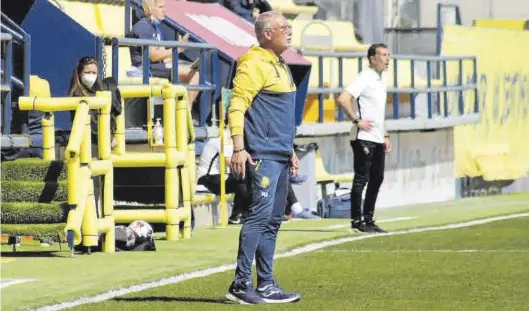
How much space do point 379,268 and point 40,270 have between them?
2520mm

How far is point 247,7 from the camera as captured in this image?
83.8 feet

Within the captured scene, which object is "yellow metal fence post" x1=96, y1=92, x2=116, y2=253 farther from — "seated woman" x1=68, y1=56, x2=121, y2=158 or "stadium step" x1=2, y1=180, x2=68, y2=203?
"stadium step" x1=2, y1=180, x2=68, y2=203

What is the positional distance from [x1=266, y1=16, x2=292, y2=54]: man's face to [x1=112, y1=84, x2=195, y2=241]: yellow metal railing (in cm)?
533

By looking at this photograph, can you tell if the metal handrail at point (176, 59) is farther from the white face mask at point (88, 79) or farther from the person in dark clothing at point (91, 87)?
the white face mask at point (88, 79)

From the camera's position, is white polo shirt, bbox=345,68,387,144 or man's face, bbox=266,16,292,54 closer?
man's face, bbox=266,16,292,54

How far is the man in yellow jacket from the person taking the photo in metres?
11.5

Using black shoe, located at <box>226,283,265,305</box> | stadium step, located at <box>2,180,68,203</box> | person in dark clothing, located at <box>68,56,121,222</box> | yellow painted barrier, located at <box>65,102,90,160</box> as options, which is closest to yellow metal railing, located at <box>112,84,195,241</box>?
person in dark clothing, located at <box>68,56,121,222</box>

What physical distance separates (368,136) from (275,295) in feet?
21.3

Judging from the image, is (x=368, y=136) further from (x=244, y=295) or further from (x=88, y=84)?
(x=244, y=295)

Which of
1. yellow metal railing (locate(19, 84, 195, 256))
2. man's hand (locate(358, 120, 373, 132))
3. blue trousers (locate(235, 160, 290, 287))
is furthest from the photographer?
man's hand (locate(358, 120, 373, 132))

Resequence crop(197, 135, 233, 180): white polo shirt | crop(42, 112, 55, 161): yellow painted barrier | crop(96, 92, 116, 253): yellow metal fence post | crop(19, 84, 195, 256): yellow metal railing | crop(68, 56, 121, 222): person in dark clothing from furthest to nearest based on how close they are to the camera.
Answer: crop(197, 135, 233, 180): white polo shirt → crop(68, 56, 121, 222): person in dark clothing → crop(42, 112, 55, 161): yellow painted barrier → crop(96, 92, 116, 253): yellow metal fence post → crop(19, 84, 195, 256): yellow metal railing

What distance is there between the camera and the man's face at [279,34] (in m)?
11.7

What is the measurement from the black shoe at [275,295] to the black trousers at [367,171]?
20.9 ft

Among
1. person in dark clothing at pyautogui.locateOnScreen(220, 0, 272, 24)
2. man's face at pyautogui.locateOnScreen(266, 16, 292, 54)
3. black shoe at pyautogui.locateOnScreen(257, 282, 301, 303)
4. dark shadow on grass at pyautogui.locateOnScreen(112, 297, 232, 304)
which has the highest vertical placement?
person in dark clothing at pyautogui.locateOnScreen(220, 0, 272, 24)
